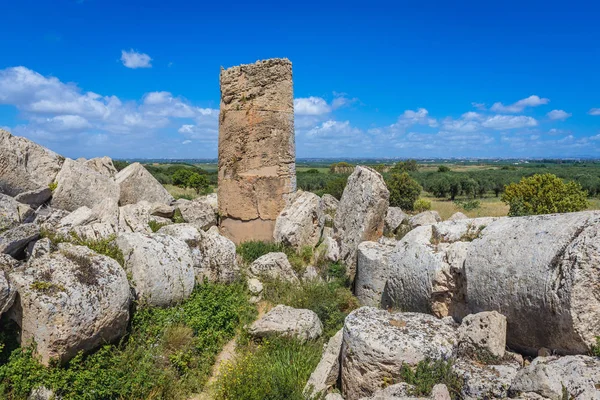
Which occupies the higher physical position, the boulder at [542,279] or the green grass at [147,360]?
the boulder at [542,279]

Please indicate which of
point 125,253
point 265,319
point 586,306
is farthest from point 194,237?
point 586,306

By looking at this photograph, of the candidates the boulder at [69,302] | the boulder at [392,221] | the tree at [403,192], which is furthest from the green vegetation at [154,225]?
the tree at [403,192]

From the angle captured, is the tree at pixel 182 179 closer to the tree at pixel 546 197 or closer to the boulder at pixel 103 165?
the boulder at pixel 103 165

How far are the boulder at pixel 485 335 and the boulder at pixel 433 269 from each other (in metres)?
0.69

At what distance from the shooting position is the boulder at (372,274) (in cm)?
671

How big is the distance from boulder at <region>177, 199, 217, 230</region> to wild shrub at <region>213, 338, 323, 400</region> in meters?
4.78

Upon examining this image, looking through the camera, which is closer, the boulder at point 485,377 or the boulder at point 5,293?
the boulder at point 485,377

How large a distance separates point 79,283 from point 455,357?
432 cm

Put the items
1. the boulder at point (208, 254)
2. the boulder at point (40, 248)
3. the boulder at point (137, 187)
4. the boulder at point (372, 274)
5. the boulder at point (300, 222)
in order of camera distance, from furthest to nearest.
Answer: the boulder at point (137, 187) → the boulder at point (300, 222) → the boulder at point (208, 254) → the boulder at point (372, 274) → the boulder at point (40, 248)

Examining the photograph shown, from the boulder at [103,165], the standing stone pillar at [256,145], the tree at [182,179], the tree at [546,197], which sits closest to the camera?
the standing stone pillar at [256,145]

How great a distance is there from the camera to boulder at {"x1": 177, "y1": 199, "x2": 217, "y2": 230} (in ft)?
32.2

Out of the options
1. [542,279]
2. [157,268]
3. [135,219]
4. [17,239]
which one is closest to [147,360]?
[157,268]

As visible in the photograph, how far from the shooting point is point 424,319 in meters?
4.95

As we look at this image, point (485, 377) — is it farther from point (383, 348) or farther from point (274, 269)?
point (274, 269)
